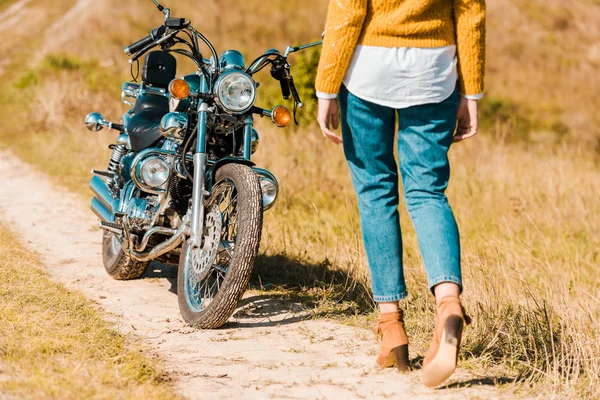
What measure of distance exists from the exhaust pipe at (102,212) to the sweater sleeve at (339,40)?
100 inches

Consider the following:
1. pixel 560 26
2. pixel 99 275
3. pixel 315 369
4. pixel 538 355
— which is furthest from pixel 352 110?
pixel 560 26

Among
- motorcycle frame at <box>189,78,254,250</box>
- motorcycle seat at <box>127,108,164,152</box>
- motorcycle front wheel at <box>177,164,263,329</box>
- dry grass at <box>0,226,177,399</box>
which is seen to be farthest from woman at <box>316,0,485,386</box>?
motorcycle seat at <box>127,108,164,152</box>

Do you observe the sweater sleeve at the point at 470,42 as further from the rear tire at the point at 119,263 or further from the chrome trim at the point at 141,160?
the rear tire at the point at 119,263

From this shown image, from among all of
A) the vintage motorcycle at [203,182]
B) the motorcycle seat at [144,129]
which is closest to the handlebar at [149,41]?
the vintage motorcycle at [203,182]

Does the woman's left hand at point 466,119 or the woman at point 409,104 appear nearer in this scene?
the woman at point 409,104

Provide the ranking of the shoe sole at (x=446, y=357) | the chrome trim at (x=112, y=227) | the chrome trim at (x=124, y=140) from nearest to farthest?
the shoe sole at (x=446, y=357) < the chrome trim at (x=112, y=227) < the chrome trim at (x=124, y=140)

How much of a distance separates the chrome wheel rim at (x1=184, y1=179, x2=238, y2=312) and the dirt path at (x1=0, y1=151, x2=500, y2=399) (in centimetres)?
17

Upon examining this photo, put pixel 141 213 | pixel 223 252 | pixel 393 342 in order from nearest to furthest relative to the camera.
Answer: pixel 393 342, pixel 223 252, pixel 141 213

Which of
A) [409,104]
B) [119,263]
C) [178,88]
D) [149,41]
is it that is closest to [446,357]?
[409,104]

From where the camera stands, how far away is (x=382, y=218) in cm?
337

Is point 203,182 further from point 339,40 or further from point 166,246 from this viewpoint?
point 339,40

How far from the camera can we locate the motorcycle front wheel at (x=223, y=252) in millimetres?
3941

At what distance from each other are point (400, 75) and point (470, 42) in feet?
1.01

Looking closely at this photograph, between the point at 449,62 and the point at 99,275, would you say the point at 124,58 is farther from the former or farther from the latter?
the point at 449,62
